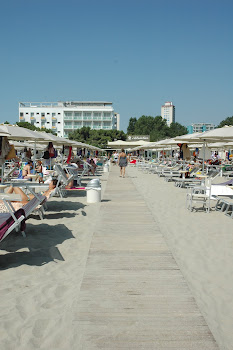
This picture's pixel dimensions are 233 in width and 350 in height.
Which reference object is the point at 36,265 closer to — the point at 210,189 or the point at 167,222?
the point at 167,222

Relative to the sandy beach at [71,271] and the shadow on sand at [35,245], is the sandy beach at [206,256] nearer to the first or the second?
the sandy beach at [71,271]

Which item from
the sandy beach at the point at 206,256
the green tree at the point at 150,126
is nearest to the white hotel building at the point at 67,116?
the green tree at the point at 150,126

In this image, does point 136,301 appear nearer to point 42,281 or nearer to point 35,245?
point 42,281

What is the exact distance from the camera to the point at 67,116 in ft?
306

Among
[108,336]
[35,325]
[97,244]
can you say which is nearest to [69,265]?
[97,244]

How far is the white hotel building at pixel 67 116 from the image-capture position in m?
91.9

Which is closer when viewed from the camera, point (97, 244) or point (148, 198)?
point (97, 244)

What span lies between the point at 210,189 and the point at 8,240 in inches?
191

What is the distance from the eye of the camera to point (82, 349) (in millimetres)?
2527

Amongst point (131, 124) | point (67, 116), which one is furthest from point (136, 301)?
point (131, 124)

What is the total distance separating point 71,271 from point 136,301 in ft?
3.62

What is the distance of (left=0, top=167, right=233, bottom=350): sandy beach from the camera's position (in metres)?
2.79

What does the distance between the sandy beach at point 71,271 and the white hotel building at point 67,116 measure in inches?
→ 3359

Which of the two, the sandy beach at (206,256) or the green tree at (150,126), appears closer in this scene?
the sandy beach at (206,256)
